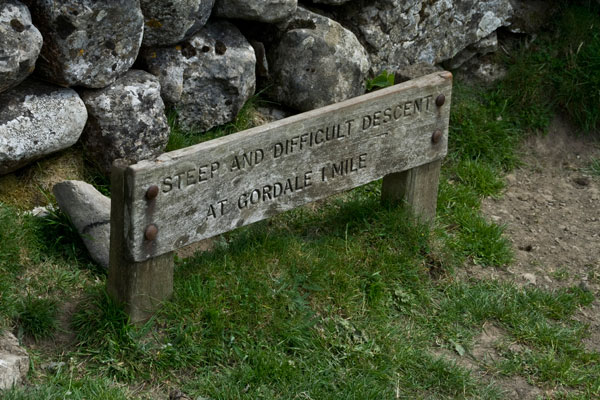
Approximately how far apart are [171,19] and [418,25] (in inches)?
71.5

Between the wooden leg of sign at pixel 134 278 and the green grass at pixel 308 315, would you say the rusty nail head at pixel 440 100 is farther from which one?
the wooden leg of sign at pixel 134 278

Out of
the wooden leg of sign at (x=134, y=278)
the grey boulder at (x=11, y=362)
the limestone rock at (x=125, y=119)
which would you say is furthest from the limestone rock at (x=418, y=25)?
the grey boulder at (x=11, y=362)

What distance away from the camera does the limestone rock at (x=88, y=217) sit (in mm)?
4621

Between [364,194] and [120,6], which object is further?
[364,194]

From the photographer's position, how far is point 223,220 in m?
4.34

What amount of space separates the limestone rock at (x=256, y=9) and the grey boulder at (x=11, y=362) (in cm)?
208

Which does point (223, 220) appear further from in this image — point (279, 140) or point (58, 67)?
point (58, 67)

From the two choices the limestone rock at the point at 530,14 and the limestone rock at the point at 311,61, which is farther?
the limestone rock at the point at 530,14

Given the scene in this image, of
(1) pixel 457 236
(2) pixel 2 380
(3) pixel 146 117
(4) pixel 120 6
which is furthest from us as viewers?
(1) pixel 457 236

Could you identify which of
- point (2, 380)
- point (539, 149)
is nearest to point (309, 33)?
point (539, 149)

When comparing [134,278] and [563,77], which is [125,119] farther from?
[563,77]

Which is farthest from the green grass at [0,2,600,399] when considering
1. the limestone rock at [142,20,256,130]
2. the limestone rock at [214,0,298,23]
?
the limestone rock at [214,0,298,23]

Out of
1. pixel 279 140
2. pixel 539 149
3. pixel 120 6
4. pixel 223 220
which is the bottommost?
pixel 539 149

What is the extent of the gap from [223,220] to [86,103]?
40.2 inches
